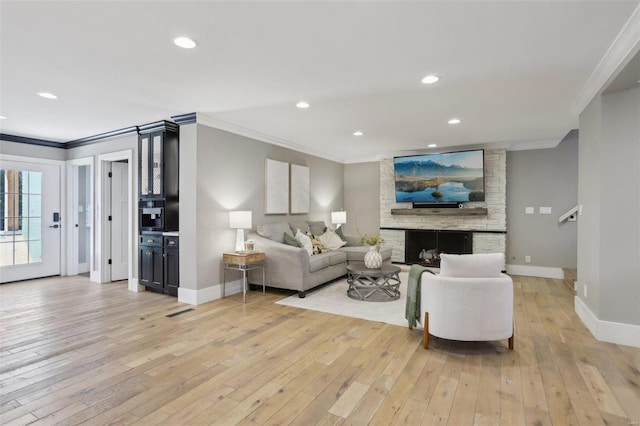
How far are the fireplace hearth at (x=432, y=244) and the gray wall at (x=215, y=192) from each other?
10.3ft

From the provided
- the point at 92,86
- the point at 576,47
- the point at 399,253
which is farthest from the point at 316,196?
the point at 576,47

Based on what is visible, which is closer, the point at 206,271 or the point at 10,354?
the point at 10,354

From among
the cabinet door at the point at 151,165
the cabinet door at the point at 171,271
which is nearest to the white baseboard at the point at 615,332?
the cabinet door at the point at 171,271

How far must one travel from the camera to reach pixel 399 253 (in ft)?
23.7

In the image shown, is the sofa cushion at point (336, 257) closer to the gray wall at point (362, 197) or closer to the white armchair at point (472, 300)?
the gray wall at point (362, 197)

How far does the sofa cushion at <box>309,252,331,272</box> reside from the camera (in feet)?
15.9

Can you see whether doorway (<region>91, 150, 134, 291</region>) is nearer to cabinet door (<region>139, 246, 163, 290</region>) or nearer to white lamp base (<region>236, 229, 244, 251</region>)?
cabinet door (<region>139, 246, 163, 290</region>)

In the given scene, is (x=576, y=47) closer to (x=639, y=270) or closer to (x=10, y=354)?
(x=639, y=270)

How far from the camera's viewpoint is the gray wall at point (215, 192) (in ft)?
14.5

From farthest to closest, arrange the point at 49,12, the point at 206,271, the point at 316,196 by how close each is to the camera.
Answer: the point at 316,196 < the point at 206,271 < the point at 49,12

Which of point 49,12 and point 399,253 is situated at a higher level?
point 49,12

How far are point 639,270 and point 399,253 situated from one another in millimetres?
4375

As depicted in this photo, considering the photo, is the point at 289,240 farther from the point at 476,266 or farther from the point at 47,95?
the point at 47,95

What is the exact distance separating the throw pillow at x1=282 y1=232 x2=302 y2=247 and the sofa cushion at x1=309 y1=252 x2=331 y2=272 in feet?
1.25
